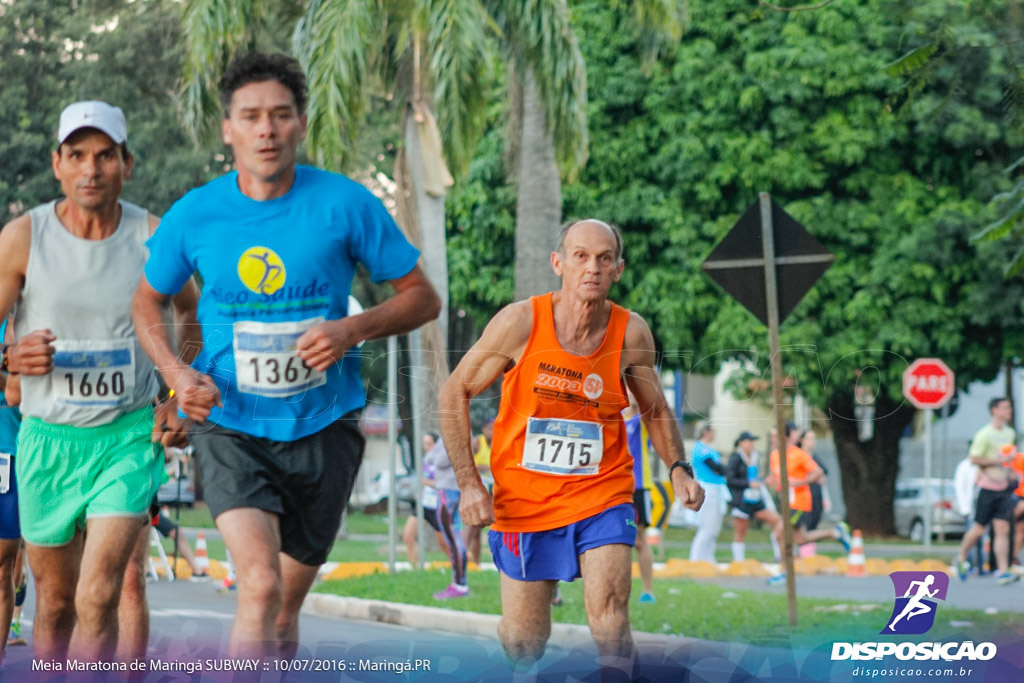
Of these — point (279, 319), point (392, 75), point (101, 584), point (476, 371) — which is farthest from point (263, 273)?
point (392, 75)

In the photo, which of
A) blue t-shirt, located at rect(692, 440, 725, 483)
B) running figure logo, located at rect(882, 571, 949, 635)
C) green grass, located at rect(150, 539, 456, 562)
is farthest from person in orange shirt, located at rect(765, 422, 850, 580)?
running figure logo, located at rect(882, 571, 949, 635)

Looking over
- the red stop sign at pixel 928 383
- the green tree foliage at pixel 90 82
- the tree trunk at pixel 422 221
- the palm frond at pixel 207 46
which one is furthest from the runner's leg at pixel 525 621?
the green tree foliage at pixel 90 82

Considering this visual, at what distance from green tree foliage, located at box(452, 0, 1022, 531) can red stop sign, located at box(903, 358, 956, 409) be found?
0.37 meters

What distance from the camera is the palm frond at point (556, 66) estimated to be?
Answer: 51.8 feet

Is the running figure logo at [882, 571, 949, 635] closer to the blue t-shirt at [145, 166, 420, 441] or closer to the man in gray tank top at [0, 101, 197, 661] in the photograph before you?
the blue t-shirt at [145, 166, 420, 441]

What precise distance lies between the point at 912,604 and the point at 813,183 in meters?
17.6

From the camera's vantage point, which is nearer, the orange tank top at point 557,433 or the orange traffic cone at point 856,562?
the orange tank top at point 557,433

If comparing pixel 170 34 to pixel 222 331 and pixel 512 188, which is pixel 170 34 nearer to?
pixel 512 188

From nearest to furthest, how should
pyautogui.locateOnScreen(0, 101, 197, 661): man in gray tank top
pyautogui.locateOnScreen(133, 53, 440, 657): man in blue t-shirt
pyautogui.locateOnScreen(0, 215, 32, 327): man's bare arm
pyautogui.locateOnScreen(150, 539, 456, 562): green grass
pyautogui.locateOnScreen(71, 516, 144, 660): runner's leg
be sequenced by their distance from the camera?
pyautogui.locateOnScreen(133, 53, 440, 657): man in blue t-shirt < pyautogui.locateOnScreen(71, 516, 144, 660): runner's leg < pyautogui.locateOnScreen(0, 101, 197, 661): man in gray tank top < pyautogui.locateOnScreen(0, 215, 32, 327): man's bare arm < pyautogui.locateOnScreen(150, 539, 456, 562): green grass

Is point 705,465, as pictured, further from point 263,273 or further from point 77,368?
point 263,273

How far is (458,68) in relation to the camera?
14586 mm

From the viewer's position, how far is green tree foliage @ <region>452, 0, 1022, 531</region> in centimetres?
2305

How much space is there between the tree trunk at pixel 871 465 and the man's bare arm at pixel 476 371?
20.8 m

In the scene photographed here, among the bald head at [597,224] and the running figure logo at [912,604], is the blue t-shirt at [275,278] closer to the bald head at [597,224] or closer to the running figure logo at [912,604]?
the bald head at [597,224]
